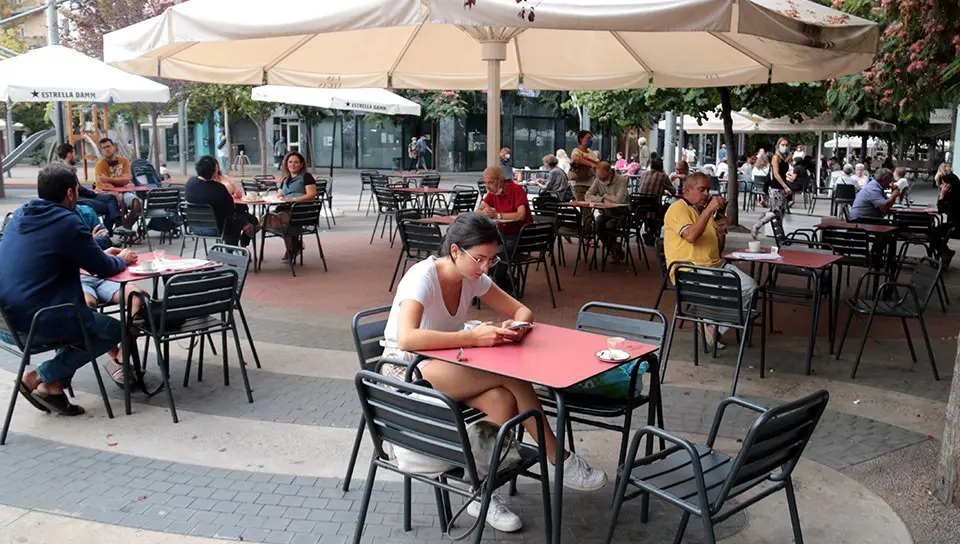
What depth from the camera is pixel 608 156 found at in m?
43.6

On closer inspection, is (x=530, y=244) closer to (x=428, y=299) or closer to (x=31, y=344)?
(x=428, y=299)

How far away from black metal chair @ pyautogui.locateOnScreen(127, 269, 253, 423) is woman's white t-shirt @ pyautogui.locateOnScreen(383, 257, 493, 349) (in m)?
1.82

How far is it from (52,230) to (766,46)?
662 cm

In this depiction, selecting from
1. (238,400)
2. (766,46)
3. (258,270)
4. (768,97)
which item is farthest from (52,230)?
(768,97)

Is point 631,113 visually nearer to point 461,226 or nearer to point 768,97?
point 768,97

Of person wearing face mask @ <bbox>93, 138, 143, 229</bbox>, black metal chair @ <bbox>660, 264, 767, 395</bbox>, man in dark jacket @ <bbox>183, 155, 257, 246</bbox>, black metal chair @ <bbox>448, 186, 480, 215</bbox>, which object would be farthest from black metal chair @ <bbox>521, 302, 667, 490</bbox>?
person wearing face mask @ <bbox>93, 138, 143, 229</bbox>

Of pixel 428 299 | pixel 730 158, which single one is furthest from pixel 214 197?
pixel 730 158

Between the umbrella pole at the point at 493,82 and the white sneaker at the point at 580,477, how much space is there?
4.21 meters

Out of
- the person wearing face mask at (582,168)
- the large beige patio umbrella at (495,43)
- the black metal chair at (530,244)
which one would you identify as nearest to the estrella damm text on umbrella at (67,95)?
the large beige patio umbrella at (495,43)

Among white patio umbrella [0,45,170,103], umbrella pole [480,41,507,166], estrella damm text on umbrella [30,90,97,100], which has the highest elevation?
white patio umbrella [0,45,170,103]

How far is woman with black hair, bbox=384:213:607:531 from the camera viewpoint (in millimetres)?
3621

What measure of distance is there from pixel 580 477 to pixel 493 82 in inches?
173

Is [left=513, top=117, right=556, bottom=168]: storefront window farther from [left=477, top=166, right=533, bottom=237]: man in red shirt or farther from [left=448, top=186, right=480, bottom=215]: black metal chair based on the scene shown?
[left=477, top=166, right=533, bottom=237]: man in red shirt

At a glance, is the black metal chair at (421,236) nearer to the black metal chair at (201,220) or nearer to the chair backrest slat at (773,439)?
the black metal chair at (201,220)
